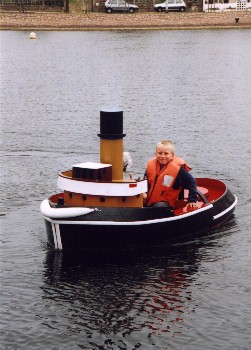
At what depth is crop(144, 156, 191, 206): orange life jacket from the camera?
56.2 feet

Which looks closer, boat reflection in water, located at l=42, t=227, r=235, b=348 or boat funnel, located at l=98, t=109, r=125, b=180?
boat reflection in water, located at l=42, t=227, r=235, b=348

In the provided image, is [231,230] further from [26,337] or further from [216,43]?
[216,43]

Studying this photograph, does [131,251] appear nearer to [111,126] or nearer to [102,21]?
[111,126]

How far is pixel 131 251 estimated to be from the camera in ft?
55.2

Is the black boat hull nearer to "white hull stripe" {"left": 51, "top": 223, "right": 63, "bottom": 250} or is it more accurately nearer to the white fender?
"white hull stripe" {"left": 51, "top": 223, "right": 63, "bottom": 250}

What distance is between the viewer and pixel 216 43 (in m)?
81.1

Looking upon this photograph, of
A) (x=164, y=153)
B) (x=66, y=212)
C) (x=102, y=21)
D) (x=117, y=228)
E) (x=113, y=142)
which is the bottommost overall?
(x=117, y=228)

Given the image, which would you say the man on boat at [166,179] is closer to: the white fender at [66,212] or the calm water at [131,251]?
the calm water at [131,251]

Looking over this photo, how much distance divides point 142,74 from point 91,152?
1091 inches

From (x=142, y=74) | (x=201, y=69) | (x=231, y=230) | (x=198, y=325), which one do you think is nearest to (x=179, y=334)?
(x=198, y=325)

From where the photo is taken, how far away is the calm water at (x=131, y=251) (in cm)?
1361

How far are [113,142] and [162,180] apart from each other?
1.28 metres

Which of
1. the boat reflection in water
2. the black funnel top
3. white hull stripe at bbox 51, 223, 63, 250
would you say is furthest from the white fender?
A: the black funnel top

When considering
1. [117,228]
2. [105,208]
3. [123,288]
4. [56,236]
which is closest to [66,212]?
[105,208]
